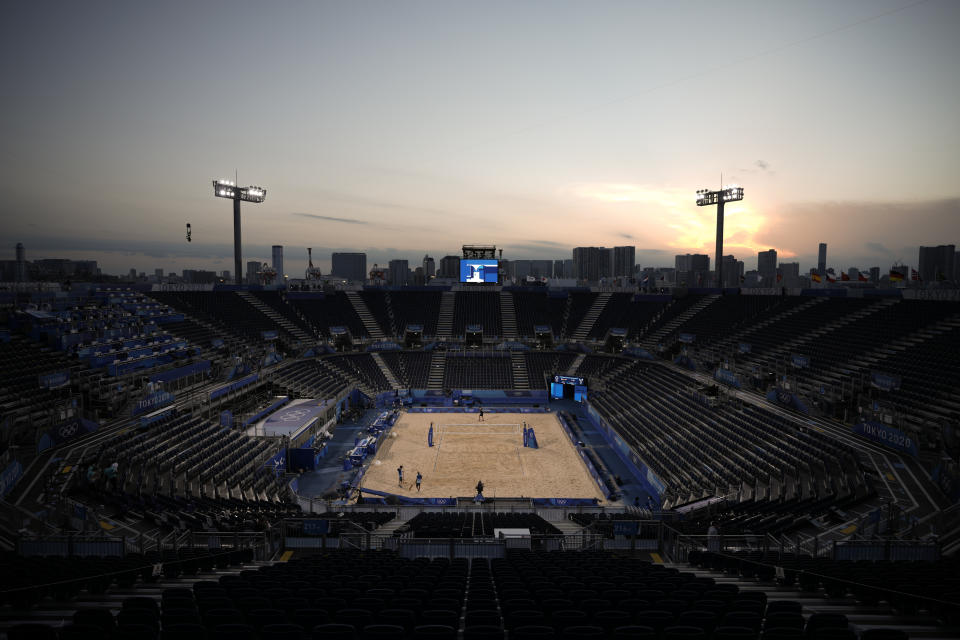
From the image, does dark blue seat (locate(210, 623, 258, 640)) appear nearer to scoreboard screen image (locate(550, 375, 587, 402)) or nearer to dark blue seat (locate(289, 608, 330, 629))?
dark blue seat (locate(289, 608, 330, 629))

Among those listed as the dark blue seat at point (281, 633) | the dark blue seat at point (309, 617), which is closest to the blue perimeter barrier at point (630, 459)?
the dark blue seat at point (309, 617)

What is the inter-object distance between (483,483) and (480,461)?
12.4ft

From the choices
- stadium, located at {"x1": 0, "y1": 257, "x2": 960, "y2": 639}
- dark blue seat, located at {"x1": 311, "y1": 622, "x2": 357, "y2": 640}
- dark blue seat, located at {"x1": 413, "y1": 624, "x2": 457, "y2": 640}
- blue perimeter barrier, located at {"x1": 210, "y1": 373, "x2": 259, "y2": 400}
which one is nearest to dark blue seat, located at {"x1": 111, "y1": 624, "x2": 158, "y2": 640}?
stadium, located at {"x1": 0, "y1": 257, "x2": 960, "y2": 639}

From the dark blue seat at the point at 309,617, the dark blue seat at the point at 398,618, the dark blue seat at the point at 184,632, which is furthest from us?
the dark blue seat at the point at 309,617

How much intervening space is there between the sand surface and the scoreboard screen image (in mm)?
5229

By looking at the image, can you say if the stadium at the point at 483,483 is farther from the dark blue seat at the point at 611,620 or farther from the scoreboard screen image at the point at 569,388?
the scoreboard screen image at the point at 569,388

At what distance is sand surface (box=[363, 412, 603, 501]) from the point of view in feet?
93.8

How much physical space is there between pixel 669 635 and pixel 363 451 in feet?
99.0

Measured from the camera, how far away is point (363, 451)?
110ft

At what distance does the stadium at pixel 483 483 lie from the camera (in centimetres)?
752

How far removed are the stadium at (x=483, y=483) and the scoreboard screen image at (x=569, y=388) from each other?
0.73 feet

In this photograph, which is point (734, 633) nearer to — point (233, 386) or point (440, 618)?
point (440, 618)

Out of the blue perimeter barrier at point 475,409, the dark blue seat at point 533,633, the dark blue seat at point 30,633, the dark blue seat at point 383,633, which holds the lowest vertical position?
the blue perimeter barrier at point 475,409

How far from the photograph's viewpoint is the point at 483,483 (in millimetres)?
29469
